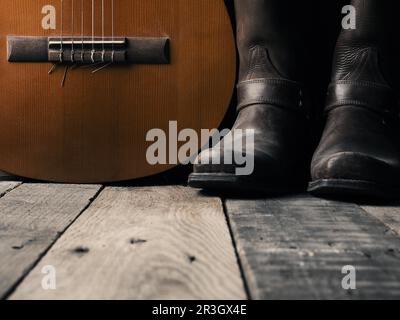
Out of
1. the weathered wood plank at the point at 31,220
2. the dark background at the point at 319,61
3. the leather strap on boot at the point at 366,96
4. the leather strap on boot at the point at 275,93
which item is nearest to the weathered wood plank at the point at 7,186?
the weathered wood plank at the point at 31,220

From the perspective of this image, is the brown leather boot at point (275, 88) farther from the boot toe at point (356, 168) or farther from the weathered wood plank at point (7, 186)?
the weathered wood plank at point (7, 186)

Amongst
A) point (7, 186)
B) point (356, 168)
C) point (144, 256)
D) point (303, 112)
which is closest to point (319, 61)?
point (303, 112)

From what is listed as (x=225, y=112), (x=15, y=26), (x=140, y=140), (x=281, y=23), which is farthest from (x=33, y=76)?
(x=281, y=23)

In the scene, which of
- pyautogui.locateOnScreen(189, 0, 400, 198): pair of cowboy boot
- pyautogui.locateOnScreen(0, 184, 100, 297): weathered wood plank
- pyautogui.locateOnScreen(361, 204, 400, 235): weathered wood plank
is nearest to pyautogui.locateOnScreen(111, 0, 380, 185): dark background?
pyautogui.locateOnScreen(189, 0, 400, 198): pair of cowboy boot

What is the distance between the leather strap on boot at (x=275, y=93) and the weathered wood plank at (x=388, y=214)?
0.89 ft

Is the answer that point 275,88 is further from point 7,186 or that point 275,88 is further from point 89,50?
point 7,186

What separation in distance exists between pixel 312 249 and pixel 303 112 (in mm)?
509

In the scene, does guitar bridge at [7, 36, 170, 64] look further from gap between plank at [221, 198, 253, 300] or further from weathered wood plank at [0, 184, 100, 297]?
gap between plank at [221, 198, 253, 300]

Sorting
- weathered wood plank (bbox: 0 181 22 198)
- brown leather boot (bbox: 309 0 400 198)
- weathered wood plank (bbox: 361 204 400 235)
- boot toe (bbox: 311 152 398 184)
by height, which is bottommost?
weathered wood plank (bbox: 0 181 22 198)

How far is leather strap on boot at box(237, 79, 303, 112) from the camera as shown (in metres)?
1.17

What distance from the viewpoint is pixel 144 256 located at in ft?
2.24

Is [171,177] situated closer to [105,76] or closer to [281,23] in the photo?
[105,76]

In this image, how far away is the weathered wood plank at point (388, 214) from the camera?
85cm
